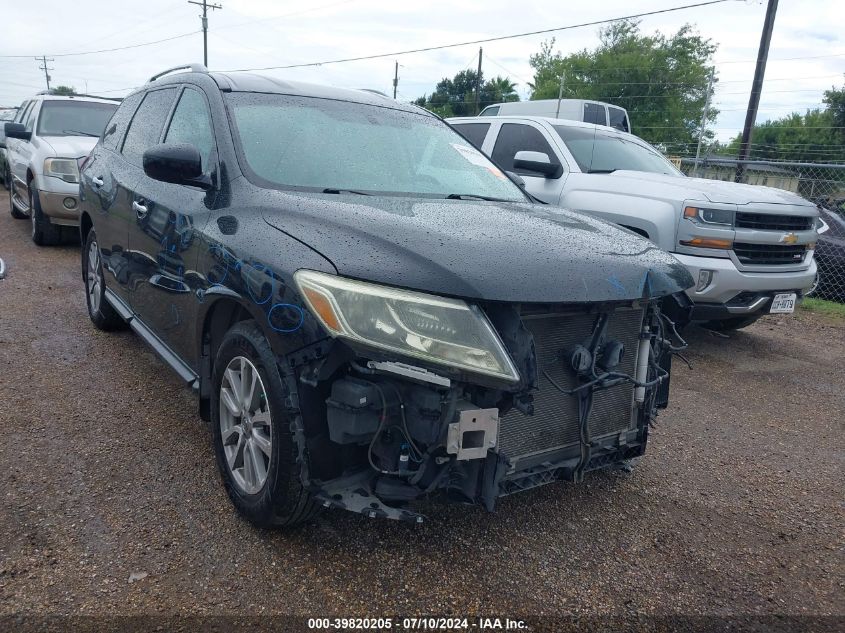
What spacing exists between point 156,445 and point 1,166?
14.4 metres

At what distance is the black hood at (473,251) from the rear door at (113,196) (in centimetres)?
174

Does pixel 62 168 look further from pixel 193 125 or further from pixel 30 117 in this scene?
pixel 193 125

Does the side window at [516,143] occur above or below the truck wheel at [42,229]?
above

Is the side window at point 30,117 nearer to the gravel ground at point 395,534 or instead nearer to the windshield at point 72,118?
the windshield at point 72,118

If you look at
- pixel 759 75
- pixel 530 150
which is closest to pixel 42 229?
pixel 530 150

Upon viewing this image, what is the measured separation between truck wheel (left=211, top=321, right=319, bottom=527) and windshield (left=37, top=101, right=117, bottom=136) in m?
7.53

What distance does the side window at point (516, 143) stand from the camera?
677 cm

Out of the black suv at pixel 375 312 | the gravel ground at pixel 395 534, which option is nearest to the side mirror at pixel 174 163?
the black suv at pixel 375 312

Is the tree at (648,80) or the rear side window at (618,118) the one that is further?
the tree at (648,80)

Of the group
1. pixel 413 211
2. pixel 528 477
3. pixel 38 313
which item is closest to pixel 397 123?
pixel 413 211

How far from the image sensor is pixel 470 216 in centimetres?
280

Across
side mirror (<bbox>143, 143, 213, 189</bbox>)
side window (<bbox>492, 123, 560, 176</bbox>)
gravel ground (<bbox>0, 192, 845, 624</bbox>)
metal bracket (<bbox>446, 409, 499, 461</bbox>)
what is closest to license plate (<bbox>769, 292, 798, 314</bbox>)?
gravel ground (<bbox>0, 192, 845, 624</bbox>)

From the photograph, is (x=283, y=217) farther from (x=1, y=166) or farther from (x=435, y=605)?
(x=1, y=166)

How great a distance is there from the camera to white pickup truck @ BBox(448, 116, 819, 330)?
532 centimetres
